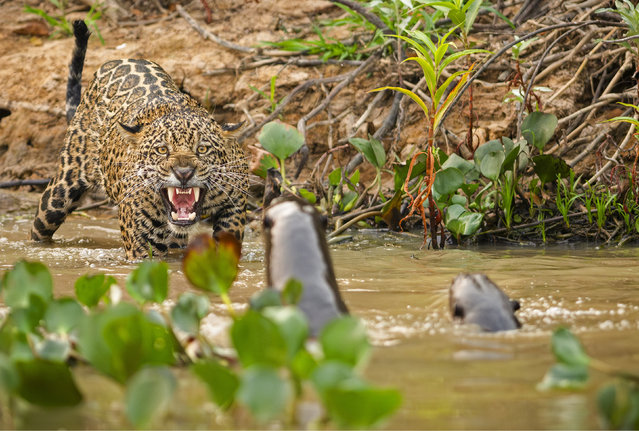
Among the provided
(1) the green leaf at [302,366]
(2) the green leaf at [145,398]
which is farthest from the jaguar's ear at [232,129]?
(2) the green leaf at [145,398]

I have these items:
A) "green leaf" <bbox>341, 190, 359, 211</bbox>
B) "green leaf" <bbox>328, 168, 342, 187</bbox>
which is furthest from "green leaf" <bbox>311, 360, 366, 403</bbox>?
"green leaf" <bbox>341, 190, 359, 211</bbox>

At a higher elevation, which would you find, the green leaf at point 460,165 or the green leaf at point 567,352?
the green leaf at point 460,165

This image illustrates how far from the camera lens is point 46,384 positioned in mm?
2225

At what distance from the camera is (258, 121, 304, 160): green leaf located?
5.76m

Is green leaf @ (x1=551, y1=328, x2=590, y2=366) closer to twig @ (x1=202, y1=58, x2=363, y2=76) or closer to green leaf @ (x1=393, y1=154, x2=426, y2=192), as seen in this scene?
green leaf @ (x1=393, y1=154, x2=426, y2=192)

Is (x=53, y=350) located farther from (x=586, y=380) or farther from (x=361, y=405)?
(x=586, y=380)

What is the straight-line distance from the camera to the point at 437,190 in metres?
5.51

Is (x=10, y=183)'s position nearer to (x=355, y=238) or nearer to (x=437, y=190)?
(x=355, y=238)

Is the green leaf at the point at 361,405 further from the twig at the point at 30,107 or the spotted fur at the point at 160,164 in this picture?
the twig at the point at 30,107

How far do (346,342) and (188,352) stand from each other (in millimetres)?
821

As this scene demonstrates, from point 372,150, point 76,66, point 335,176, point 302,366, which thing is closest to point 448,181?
point 372,150

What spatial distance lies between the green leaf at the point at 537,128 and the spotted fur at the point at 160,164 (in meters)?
1.91

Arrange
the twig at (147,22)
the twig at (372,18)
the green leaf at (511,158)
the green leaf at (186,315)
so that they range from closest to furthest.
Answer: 1. the green leaf at (186,315)
2. the green leaf at (511,158)
3. the twig at (372,18)
4. the twig at (147,22)

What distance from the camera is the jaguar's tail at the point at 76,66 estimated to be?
24.0 feet
